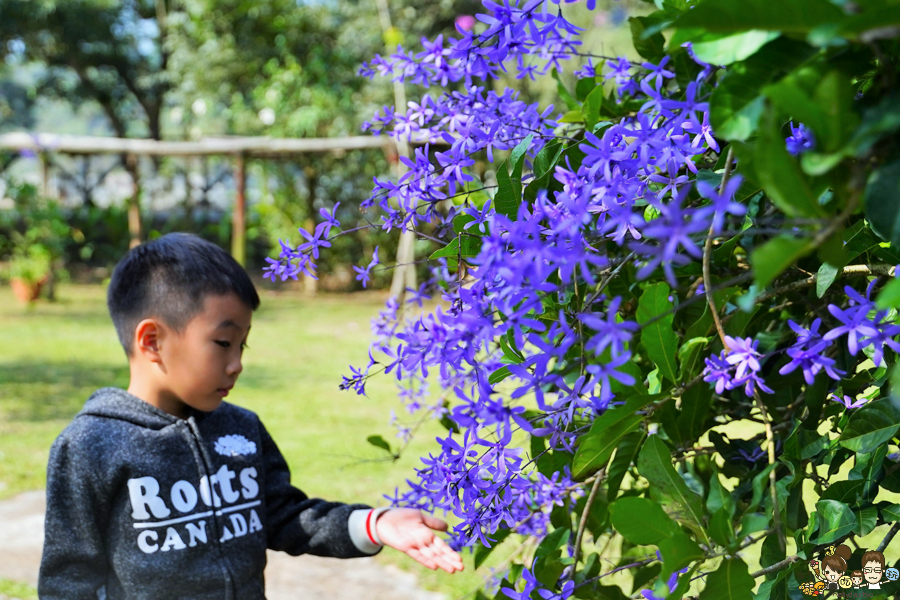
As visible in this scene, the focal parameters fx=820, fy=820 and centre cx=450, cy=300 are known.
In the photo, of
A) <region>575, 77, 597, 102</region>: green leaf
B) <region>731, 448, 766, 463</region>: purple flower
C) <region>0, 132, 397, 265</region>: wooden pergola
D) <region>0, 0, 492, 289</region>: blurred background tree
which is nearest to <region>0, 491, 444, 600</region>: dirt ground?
<region>731, 448, 766, 463</region>: purple flower

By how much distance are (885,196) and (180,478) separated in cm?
142

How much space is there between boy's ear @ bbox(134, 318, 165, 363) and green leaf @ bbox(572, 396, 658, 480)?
1.01 meters

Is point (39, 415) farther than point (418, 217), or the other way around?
point (39, 415)

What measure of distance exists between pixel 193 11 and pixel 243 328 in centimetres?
1099

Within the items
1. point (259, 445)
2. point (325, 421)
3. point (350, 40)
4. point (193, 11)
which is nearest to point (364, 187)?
A: point (350, 40)

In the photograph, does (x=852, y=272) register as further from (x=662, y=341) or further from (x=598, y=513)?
(x=598, y=513)

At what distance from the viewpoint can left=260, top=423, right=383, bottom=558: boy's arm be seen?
5.35ft

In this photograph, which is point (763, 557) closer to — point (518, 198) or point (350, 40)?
point (518, 198)

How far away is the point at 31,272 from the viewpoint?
8.84 m

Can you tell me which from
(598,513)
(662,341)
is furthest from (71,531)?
(662,341)

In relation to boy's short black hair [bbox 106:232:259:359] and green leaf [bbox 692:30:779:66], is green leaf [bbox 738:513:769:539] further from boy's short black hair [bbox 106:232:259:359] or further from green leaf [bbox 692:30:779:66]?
boy's short black hair [bbox 106:232:259:359]

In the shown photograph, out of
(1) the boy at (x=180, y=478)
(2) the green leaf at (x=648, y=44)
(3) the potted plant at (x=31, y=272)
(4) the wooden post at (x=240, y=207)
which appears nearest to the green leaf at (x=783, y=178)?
(2) the green leaf at (x=648, y=44)

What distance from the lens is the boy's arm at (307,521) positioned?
163 centimetres

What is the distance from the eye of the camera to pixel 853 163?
60 centimetres
